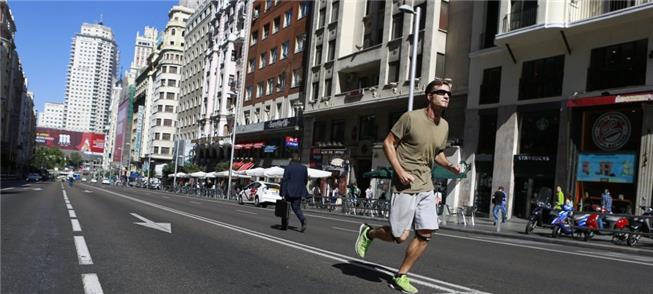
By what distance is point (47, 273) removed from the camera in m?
5.57

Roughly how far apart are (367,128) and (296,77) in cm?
1334

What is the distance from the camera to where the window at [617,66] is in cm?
2023

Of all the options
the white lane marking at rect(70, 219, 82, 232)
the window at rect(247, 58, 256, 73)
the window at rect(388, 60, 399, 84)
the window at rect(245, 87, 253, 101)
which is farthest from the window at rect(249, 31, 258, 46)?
the white lane marking at rect(70, 219, 82, 232)

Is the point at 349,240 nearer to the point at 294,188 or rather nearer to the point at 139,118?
the point at 294,188

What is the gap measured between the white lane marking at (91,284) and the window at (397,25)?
28335 millimetres

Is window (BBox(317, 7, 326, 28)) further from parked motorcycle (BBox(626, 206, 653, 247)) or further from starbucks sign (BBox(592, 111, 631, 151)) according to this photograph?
parked motorcycle (BBox(626, 206, 653, 247))

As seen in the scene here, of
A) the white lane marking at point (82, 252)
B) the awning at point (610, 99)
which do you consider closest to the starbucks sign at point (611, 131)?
the awning at point (610, 99)

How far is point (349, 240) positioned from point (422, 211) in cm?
534

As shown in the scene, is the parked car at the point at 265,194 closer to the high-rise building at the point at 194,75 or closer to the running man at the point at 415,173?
the running man at the point at 415,173

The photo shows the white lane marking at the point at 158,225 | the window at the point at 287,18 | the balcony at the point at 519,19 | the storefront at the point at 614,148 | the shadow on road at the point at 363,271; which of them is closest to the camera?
the shadow on road at the point at 363,271

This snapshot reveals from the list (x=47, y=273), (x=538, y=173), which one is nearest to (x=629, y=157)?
(x=538, y=173)

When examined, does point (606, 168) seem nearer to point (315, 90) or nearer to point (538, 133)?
point (538, 133)

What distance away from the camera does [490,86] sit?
26156 millimetres

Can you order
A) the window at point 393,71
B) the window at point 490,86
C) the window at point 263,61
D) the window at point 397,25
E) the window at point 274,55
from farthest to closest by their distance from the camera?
the window at point 263,61 < the window at point 274,55 < the window at point 397,25 < the window at point 393,71 < the window at point 490,86
